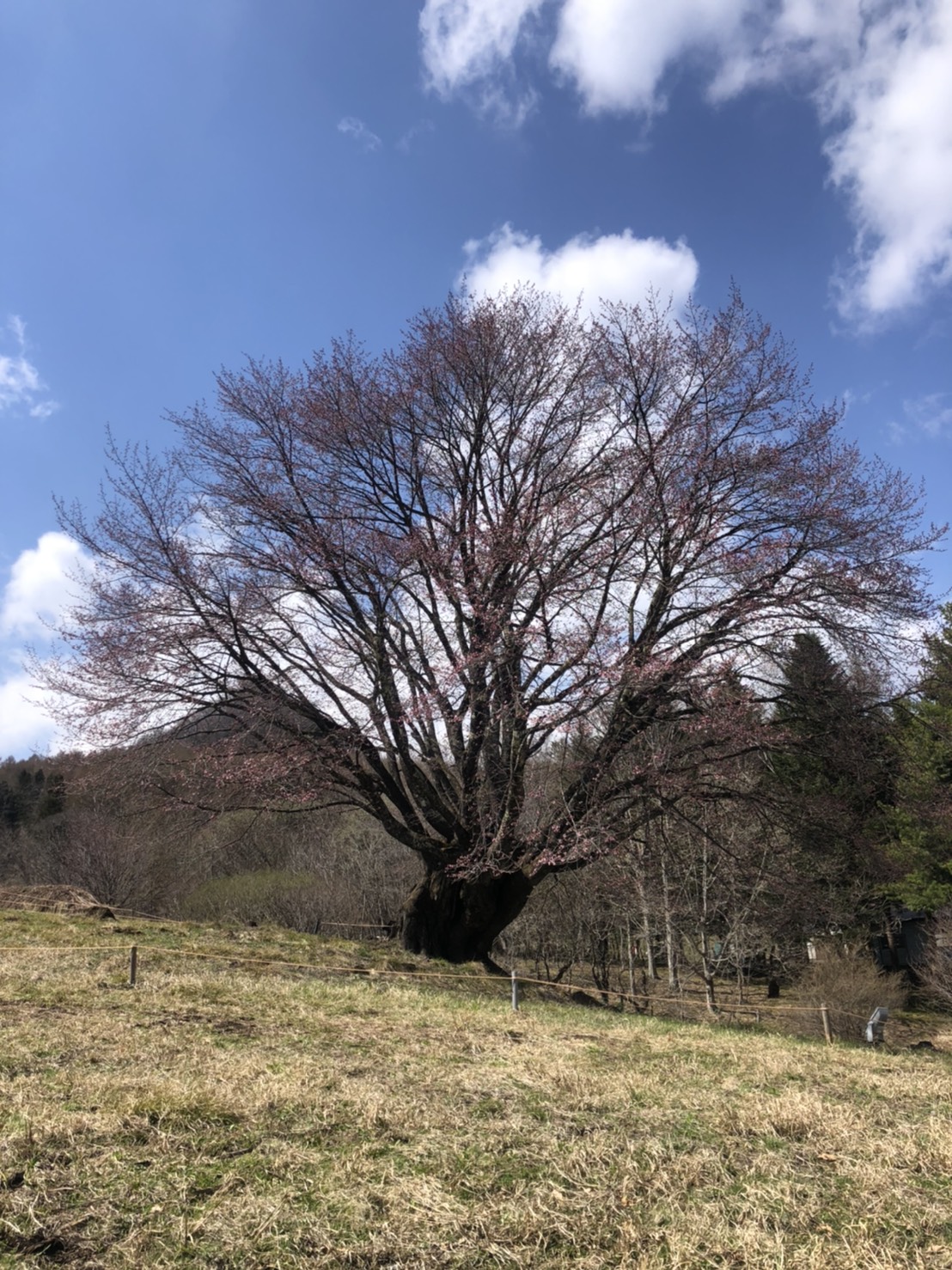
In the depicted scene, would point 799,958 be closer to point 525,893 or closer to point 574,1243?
point 525,893

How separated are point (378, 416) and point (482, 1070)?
11340mm

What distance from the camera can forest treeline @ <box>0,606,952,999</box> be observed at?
12773mm

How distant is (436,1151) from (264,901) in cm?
2455

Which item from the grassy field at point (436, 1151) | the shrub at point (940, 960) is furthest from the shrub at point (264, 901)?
the grassy field at point (436, 1151)

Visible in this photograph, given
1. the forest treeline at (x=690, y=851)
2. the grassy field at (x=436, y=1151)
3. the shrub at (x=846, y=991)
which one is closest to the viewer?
the grassy field at (x=436, y=1151)

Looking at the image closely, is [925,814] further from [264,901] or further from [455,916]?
[264,901]

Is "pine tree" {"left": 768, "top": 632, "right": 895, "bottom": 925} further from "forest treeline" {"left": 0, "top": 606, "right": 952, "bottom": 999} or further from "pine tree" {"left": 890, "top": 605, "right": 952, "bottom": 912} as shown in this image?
"pine tree" {"left": 890, "top": 605, "right": 952, "bottom": 912}

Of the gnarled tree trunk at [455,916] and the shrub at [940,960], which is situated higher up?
A: the gnarled tree trunk at [455,916]

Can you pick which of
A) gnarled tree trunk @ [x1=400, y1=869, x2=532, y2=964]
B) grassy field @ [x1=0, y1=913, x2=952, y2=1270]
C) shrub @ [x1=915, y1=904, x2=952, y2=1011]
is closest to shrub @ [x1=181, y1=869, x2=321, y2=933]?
gnarled tree trunk @ [x1=400, y1=869, x2=532, y2=964]

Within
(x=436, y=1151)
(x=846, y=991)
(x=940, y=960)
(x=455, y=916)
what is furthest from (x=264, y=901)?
(x=436, y=1151)

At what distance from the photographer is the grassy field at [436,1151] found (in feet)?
9.19

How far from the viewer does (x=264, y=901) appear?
26562mm

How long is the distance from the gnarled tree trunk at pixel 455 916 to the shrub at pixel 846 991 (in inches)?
280

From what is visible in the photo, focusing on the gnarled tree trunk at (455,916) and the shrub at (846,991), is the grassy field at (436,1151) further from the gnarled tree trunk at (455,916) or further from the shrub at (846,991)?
the shrub at (846,991)
